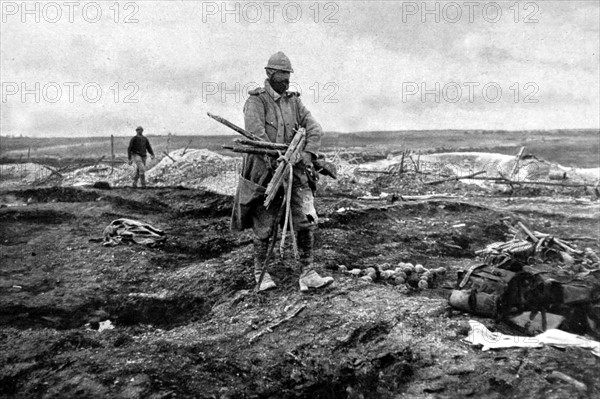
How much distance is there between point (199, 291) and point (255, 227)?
0.96 metres

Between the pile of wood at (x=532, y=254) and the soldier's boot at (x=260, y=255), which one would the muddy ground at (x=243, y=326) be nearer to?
the soldier's boot at (x=260, y=255)

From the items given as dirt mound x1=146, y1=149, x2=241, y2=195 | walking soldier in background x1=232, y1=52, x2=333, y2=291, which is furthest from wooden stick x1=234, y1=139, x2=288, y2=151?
A: dirt mound x1=146, y1=149, x2=241, y2=195

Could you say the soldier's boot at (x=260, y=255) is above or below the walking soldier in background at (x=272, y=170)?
below

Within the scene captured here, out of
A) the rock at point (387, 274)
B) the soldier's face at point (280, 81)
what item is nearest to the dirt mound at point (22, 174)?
the soldier's face at point (280, 81)

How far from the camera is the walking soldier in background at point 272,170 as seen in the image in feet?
15.5

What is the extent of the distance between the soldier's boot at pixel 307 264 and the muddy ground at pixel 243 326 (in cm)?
10

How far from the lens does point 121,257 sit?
6562mm

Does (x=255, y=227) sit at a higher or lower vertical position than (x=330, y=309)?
higher

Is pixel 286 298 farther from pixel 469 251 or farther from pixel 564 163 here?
pixel 564 163

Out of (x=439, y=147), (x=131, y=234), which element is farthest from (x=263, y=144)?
(x=439, y=147)

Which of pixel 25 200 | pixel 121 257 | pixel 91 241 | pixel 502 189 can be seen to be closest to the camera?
pixel 121 257

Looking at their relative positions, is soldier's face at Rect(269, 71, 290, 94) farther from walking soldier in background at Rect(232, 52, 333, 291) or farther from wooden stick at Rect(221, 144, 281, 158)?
wooden stick at Rect(221, 144, 281, 158)

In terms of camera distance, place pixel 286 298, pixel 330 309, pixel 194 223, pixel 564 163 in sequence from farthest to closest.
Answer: pixel 564 163 < pixel 194 223 < pixel 286 298 < pixel 330 309

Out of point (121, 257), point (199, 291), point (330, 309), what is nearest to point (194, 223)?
point (121, 257)
